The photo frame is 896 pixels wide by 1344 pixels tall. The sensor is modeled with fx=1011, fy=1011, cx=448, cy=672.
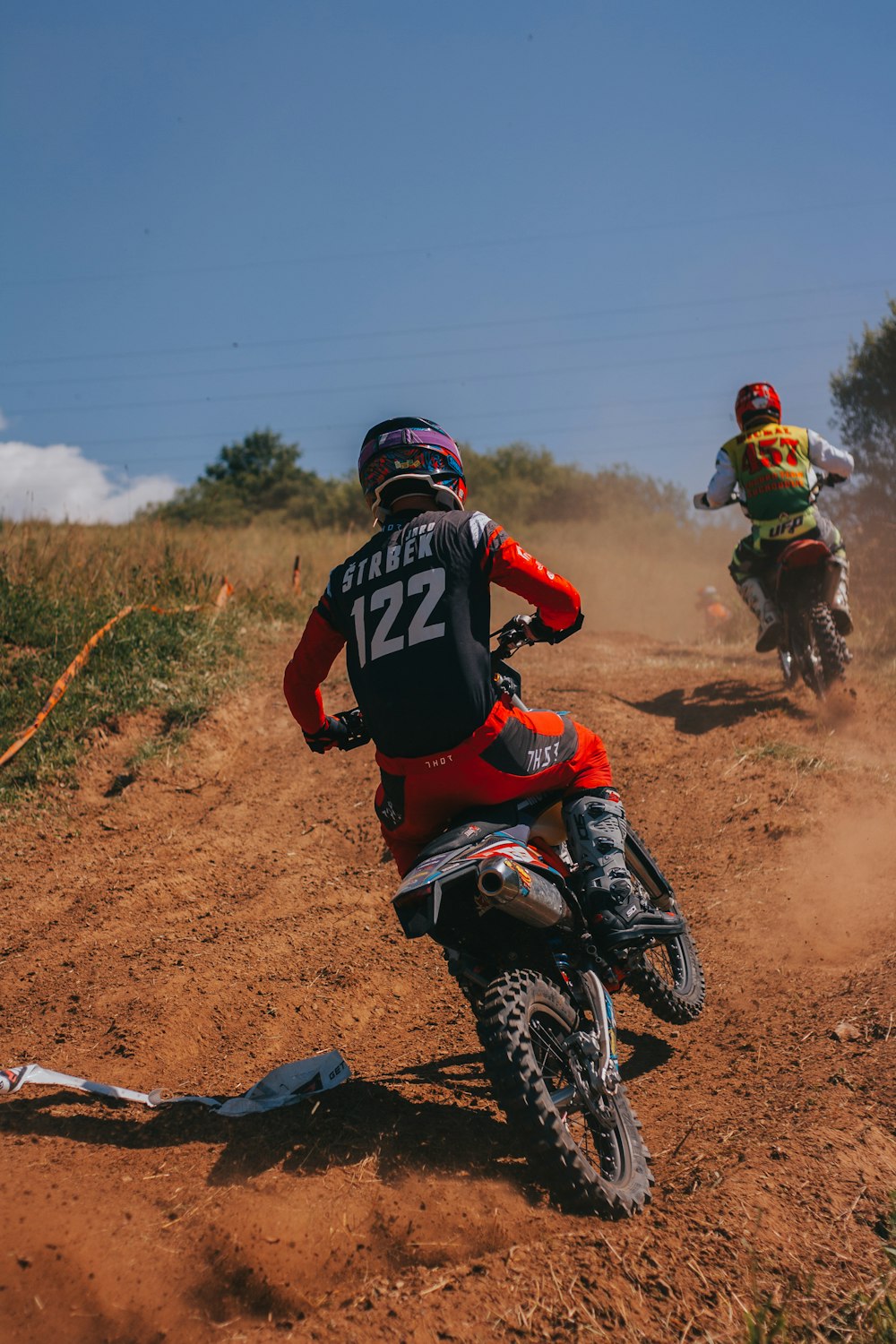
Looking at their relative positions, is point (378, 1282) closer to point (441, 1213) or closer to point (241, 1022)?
point (441, 1213)

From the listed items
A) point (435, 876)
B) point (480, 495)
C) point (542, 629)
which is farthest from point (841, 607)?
point (480, 495)

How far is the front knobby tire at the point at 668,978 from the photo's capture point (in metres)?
3.96

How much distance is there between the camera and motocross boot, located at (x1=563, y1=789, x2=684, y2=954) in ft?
11.0

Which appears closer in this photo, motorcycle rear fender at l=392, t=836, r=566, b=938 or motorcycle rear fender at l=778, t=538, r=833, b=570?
motorcycle rear fender at l=392, t=836, r=566, b=938

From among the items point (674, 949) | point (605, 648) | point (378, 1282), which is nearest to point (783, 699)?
point (605, 648)

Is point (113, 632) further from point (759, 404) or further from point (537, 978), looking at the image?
point (537, 978)

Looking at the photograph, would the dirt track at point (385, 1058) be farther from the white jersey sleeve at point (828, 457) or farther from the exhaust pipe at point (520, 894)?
the white jersey sleeve at point (828, 457)

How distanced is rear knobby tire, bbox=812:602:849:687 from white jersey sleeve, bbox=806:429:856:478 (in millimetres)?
1184

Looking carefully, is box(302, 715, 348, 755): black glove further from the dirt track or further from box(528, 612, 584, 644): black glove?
the dirt track

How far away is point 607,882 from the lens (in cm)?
339

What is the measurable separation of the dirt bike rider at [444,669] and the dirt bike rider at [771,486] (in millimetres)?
5250

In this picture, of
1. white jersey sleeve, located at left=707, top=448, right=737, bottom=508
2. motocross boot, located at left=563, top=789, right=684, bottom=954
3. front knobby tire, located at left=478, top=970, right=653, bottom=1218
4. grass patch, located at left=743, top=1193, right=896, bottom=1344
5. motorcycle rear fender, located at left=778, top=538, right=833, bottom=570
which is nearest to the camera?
grass patch, located at left=743, top=1193, right=896, bottom=1344

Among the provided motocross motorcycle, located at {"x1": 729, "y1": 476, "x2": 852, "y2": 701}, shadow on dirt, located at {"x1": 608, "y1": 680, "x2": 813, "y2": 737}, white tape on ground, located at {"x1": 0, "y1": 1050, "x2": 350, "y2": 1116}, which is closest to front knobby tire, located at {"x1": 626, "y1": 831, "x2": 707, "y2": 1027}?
white tape on ground, located at {"x1": 0, "y1": 1050, "x2": 350, "y2": 1116}

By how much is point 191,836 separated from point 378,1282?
4792mm
